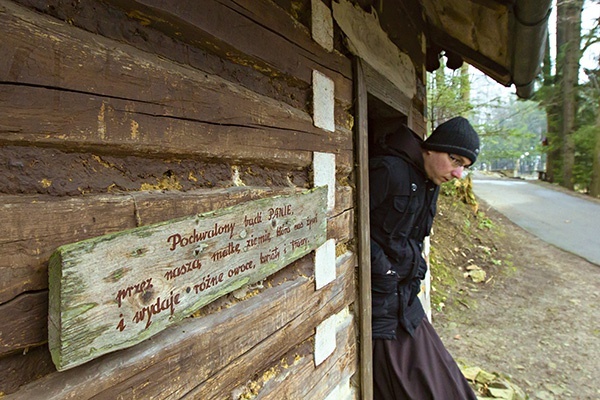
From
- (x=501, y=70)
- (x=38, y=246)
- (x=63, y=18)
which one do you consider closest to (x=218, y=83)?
(x=63, y=18)

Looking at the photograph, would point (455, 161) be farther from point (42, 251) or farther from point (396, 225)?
point (42, 251)

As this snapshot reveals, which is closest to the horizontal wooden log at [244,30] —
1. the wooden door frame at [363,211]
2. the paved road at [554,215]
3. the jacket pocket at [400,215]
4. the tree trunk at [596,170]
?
the wooden door frame at [363,211]

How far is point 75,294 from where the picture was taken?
75 cm

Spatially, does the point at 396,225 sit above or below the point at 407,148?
below

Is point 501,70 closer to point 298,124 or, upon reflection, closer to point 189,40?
point 298,124

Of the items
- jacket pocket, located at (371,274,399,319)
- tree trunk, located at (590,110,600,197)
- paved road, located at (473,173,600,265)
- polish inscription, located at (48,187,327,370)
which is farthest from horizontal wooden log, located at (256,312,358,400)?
tree trunk, located at (590,110,600,197)

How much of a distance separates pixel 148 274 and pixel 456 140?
89.5 inches

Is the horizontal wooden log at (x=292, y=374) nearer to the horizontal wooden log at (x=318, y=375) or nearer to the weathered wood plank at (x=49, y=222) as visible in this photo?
the horizontal wooden log at (x=318, y=375)

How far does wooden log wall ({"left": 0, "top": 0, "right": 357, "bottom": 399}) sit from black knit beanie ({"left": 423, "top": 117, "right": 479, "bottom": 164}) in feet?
4.13

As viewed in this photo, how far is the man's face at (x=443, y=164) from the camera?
2645mm

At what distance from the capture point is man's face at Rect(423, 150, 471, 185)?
264 centimetres

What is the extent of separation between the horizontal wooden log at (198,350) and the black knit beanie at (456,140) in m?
1.39

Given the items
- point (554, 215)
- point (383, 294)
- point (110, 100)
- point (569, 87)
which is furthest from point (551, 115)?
point (110, 100)

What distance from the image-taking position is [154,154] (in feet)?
3.33
